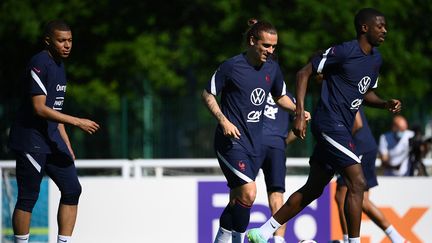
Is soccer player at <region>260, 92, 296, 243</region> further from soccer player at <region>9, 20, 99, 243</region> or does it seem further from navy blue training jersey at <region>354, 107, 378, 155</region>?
soccer player at <region>9, 20, 99, 243</region>

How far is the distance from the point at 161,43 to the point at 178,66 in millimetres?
3131

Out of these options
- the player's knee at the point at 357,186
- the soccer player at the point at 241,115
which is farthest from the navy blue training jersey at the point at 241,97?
the player's knee at the point at 357,186

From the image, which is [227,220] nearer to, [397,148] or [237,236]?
[237,236]

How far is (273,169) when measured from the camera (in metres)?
10.9

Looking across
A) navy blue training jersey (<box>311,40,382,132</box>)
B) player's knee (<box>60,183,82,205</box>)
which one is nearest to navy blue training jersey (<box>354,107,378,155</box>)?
navy blue training jersey (<box>311,40,382,132</box>)

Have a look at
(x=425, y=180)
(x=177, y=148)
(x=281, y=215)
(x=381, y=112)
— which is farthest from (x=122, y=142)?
(x=281, y=215)

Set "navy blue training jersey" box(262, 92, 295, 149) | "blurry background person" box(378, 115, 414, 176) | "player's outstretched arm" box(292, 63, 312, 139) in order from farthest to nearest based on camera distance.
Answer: "blurry background person" box(378, 115, 414, 176), "navy blue training jersey" box(262, 92, 295, 149), "player's outstretched arm" box(292, 63, 312, 139)

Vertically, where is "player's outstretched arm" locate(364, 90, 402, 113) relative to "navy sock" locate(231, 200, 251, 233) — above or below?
above

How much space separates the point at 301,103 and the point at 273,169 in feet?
5.08

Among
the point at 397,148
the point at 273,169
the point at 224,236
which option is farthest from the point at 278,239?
the point at 397,148

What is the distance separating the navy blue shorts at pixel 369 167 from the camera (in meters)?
11.4

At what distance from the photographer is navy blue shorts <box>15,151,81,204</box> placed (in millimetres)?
A: 9859

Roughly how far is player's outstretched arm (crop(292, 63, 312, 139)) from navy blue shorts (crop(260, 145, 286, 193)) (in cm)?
128

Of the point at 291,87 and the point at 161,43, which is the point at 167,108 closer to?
the point at 291,87
